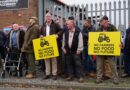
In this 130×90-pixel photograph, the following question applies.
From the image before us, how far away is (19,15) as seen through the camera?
55.3ft

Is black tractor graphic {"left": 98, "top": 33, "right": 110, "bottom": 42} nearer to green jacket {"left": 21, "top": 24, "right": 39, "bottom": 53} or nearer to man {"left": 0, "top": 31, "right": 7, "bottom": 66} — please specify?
green jacket {"left": 21, "top": 24, "right": 39, "bottom": 53}

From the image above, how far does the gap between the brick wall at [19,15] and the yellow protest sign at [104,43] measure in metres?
5.12

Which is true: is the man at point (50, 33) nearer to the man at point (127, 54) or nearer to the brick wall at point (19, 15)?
the man at point (127, 54)

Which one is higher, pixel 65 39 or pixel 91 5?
pixel 91 5

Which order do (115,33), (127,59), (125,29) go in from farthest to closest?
1. (125,29)
2. (127,59)
3. (115,33)

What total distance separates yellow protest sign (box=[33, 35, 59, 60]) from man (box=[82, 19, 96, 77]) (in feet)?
3.57

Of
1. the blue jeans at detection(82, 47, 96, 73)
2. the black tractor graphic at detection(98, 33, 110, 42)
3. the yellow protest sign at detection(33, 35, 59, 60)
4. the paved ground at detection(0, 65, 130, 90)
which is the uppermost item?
the black tractor graphic at detection(98, 33, 110, 42)

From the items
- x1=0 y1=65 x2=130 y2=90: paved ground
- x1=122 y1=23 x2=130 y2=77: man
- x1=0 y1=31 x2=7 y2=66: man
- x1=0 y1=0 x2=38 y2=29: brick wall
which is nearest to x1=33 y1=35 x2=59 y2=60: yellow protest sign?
x1=0 y1=65 x2=130 y2=90: paved ground

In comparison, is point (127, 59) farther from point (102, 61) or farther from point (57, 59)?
point (57, 59)

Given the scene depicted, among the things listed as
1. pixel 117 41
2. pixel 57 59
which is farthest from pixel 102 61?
pixel 57 59

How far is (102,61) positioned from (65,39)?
4.59ft

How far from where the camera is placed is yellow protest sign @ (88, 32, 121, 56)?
38.0ft

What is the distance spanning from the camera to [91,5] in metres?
14.2

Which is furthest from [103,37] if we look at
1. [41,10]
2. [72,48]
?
[41,10]
